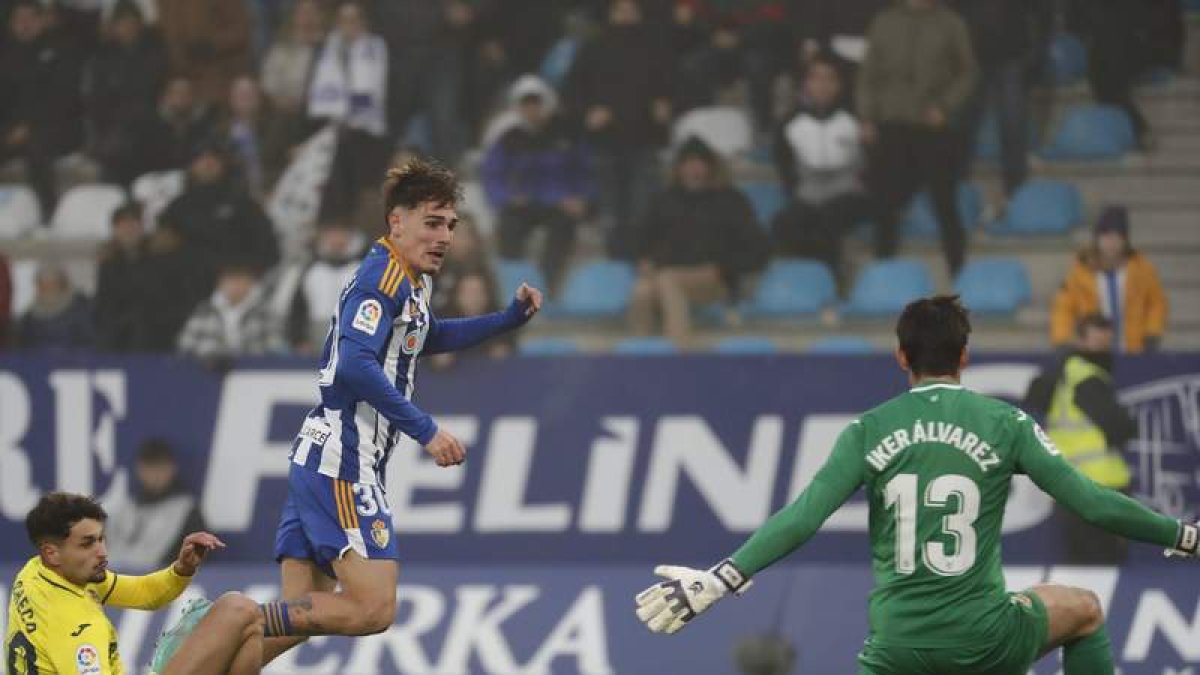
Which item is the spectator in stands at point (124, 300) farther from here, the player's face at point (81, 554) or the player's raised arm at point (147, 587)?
the player's face at point (81, 554)

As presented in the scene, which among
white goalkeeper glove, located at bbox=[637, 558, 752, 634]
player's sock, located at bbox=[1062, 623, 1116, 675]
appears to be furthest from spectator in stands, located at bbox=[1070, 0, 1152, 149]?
white goalkeeper glove, located at bbox=[637, 558, 752, 634]

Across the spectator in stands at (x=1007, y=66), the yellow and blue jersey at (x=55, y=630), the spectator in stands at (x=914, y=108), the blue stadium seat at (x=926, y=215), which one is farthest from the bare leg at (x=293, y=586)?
the spectator in stands at (x=1007, y=66)

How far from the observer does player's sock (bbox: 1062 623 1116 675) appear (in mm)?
6609

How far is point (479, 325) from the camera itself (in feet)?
25.8

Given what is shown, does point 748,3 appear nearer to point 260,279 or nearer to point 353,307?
point 260,279

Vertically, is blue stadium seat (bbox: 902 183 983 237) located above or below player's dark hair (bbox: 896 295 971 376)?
above

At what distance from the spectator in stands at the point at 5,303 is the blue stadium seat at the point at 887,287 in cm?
519

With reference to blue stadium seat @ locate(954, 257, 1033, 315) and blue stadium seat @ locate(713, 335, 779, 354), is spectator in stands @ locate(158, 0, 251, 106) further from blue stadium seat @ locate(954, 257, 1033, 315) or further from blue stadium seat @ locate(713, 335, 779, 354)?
blue stadium seat @ locate(954, 257, 1033, 315)

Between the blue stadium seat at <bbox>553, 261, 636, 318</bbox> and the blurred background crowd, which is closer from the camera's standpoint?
the blurred background crowd

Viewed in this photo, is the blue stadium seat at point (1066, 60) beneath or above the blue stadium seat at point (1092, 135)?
above

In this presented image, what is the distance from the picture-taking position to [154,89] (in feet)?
48.6

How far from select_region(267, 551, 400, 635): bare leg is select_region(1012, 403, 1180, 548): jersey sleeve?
2.28 m

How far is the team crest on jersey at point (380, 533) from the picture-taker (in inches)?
→ 292

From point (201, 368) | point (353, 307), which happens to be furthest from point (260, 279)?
point (353, 307)
